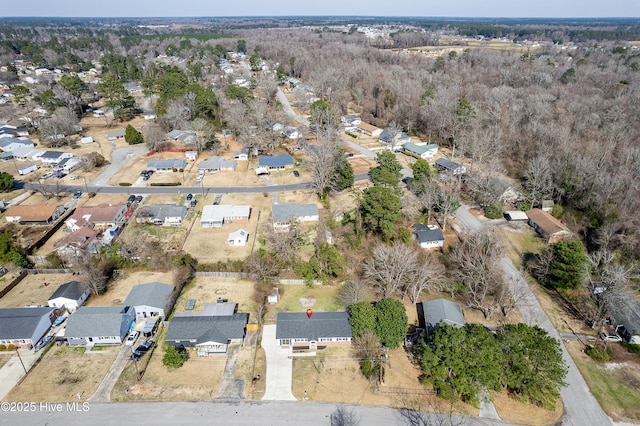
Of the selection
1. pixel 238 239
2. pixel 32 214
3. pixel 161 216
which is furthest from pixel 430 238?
pixel 32 214

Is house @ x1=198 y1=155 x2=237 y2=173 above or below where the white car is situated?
above

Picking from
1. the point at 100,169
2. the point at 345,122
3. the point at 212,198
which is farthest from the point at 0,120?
the point at 345,122

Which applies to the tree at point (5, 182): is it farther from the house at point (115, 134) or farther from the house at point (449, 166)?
the house at point (449, 166)

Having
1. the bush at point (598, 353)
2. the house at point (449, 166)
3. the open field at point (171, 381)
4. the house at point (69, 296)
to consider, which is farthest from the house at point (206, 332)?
the house at point (449, 166)

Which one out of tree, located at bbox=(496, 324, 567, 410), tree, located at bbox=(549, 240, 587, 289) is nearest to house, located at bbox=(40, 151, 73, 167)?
tree, located at bbox=(496, 324, 567, 410)

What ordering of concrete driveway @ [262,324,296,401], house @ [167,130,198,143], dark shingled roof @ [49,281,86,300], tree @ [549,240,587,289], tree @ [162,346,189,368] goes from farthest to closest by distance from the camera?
house @ [167,130,198,143] → tree @ [549,240,587,289] → dark shingled roof @ [49,281,86,300] → tree @ [162,346,189,368] → concrete driveway @ [262,324,296,401]

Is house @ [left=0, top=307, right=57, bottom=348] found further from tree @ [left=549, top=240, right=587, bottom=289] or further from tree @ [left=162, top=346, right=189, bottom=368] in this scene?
tree @ [left=549, top=240, right=587, bottom=289]

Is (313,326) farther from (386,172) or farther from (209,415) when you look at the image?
(386,172)
